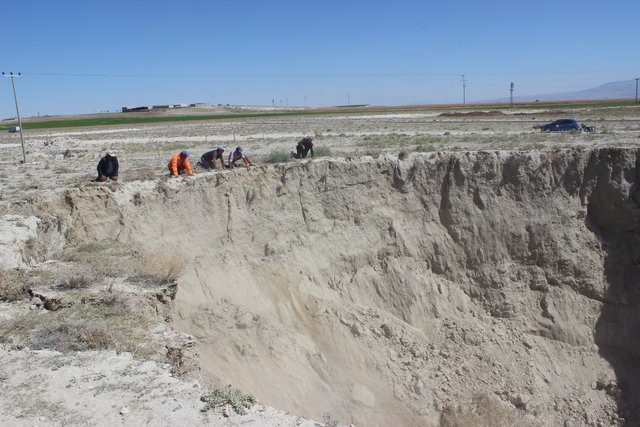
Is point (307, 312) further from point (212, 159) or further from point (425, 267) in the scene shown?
point (212, 159)

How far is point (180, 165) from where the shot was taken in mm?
13258

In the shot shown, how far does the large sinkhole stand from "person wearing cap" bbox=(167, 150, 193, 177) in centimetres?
65

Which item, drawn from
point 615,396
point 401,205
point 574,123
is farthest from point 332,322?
point 574,123

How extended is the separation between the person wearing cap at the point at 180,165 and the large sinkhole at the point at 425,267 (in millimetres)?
652

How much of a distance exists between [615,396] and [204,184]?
35.7ft

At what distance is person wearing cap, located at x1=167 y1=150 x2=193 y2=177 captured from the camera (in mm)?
12992

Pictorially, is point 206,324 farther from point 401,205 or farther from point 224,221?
point 401,205

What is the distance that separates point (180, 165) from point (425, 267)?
6.85m

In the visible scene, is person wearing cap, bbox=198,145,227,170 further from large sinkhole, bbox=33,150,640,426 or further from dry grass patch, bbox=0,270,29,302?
dry grass patch, bbox=0,270,29,302

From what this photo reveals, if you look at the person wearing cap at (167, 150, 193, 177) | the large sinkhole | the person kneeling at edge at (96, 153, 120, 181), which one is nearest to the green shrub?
the large sinkhole

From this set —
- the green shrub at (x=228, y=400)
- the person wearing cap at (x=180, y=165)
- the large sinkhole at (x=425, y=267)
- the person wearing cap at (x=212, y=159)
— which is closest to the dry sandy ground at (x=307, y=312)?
the large sinkhole at (x=425, y=267)

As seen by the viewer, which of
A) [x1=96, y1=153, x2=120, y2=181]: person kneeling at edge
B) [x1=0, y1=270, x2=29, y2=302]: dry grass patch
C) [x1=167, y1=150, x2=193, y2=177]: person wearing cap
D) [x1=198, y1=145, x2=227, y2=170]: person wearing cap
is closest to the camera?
[x1=0, y1=270, x2=29, y2=302]: dry grass patch

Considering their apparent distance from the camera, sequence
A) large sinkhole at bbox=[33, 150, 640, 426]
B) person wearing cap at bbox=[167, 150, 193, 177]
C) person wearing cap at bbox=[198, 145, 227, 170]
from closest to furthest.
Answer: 1. large sinkhole at bbox=[33, 150, 640, 426]
2. person wearing cap at bbox=[167, 150, 193, 177]
3. person wearing cap at bbox=[198, 145, 227, 170]

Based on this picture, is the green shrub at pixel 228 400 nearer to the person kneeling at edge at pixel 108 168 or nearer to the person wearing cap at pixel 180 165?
the person wearing cap at pixel 180 165
